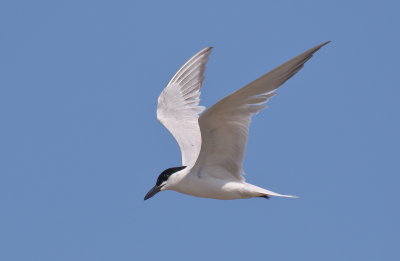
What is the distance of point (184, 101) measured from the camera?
12.1 m

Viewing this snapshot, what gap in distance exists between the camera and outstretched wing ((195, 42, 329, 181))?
809 cm

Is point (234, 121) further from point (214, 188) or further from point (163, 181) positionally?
point (163, 181)

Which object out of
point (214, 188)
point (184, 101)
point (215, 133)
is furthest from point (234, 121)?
A: point (184, 101)

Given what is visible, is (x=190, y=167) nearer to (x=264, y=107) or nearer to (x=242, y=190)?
(x=242, y=190)

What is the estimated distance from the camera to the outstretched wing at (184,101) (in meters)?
11.4

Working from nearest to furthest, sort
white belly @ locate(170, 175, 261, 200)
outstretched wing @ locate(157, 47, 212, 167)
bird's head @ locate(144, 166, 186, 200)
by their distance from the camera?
1. white belly @ locate(170, 175, 261, 200)
2. bird's head @ locate(144, 166, 186, 200)
3. outstretched wing @ locate(157, 47, 212, 167)

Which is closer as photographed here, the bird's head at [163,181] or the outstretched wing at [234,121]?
the outstretched wing at [234,121]

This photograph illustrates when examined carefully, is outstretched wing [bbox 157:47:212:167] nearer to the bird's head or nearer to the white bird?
the white bird

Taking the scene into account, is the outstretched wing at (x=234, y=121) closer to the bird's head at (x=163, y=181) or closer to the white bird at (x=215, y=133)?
the white bird at (x=215, y=133)

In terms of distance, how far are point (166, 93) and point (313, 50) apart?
190 inches

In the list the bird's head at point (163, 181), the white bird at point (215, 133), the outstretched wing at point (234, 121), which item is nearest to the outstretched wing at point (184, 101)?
the white bird at point (215, 133)

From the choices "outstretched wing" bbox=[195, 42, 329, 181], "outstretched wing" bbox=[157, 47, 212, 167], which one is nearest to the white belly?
"outstretched wing" bbox=[195, 42, 329, 181]

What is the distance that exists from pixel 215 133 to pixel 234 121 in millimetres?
317

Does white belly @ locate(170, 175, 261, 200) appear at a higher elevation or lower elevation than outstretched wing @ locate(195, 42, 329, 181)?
lower
